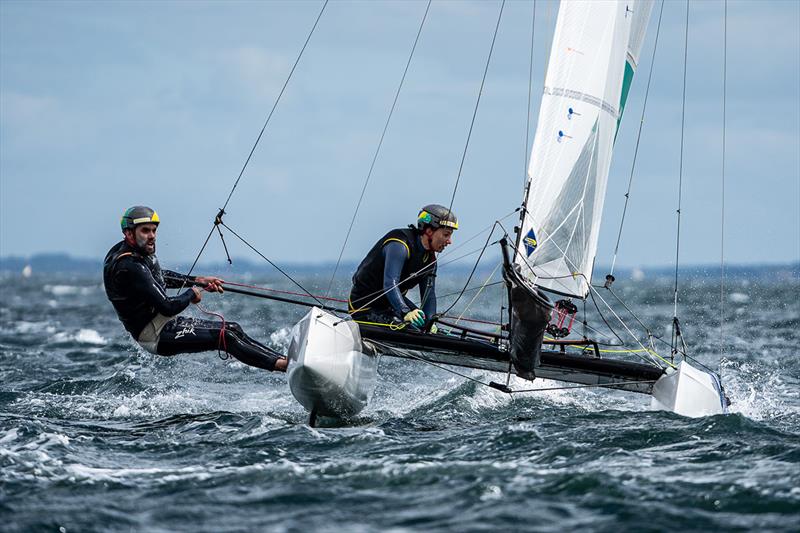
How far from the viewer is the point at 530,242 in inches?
300

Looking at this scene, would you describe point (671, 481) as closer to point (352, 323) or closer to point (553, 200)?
point (352, 323)

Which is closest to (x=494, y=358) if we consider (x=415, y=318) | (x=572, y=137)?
(x=415, y=318)

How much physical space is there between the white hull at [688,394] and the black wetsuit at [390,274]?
172cm

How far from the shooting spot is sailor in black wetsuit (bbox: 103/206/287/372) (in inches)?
271

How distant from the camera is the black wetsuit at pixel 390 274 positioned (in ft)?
23.7

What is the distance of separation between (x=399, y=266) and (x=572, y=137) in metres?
1.59

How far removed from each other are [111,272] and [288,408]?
164cm

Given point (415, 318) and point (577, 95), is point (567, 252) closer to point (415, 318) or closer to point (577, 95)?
point (577, 95)

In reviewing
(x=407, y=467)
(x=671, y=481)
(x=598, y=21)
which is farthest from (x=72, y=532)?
(x=598, y=21)

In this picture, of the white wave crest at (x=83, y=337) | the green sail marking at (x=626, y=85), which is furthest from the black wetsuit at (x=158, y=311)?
the white wave crest at (x=83, y=337)

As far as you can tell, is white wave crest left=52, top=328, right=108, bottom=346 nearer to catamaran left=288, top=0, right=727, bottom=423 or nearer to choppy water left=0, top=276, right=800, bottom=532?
choppy water left=0, top=276, right=800, bottom=532

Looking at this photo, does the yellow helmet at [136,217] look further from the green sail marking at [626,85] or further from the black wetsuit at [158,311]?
the green sail marking at [626,85]

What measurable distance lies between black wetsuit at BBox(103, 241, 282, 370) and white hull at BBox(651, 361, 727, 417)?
2.53 m

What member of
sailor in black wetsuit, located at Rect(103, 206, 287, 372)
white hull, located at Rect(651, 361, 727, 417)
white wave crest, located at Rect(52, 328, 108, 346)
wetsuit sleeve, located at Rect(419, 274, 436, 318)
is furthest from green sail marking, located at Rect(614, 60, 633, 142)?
white wave crest, located at Rect(52, 328, 108, 346)
